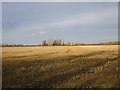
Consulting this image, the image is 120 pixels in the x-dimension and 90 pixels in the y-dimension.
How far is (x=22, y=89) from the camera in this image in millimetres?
6035

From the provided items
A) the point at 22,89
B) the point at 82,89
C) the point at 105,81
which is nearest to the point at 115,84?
the point at 105,81

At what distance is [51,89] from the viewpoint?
19.4 feet

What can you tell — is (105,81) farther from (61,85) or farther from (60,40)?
(60,40)

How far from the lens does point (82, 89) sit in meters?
5.89

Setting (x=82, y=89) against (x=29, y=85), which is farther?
(x=29, y=85)

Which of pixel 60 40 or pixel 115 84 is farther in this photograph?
pixel 60 40

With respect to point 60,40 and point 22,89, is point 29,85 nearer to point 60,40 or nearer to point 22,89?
point 22,89

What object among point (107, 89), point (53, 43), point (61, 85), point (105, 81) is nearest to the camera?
point (107, 89)

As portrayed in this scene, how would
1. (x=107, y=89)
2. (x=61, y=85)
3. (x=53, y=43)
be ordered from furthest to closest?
(x=53, y=43) < (x=61, y=85) < (x=107, y=89)

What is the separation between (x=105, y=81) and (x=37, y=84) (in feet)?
12.0

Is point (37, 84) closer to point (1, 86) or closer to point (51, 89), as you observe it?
point (51, 89)

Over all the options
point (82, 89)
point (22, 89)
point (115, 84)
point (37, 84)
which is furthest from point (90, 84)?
point (22, 89)

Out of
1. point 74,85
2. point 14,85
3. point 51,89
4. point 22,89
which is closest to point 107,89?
point 74,85

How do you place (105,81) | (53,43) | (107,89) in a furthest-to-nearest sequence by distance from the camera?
(53,43) → (105,81) → (107,89)
